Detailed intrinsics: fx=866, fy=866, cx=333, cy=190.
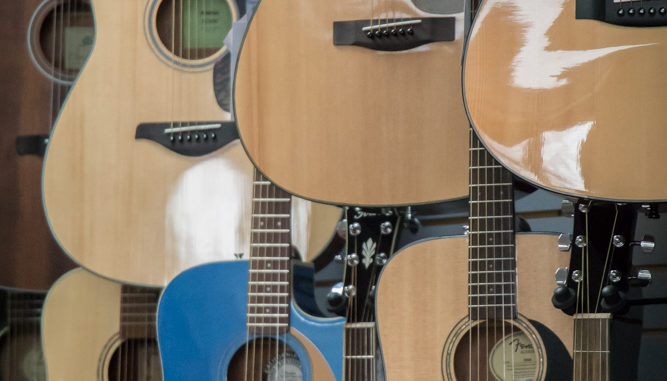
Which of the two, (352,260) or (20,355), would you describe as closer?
(352,260)

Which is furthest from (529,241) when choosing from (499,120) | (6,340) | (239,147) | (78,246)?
(6,340)

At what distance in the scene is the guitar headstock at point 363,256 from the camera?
5.75 ft

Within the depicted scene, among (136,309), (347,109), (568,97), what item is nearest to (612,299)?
(568,97)

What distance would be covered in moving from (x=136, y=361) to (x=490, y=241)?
3.28 feet

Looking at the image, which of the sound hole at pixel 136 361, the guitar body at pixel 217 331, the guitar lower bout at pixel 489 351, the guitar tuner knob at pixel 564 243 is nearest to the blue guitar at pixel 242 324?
the guitar body at pixel 217 331

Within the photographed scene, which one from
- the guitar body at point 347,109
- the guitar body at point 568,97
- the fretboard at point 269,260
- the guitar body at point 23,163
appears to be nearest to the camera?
the guitar body at point 568,97

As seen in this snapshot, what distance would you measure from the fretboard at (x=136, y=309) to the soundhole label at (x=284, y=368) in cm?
45

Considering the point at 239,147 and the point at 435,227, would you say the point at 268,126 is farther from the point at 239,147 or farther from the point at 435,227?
the point at 435,227

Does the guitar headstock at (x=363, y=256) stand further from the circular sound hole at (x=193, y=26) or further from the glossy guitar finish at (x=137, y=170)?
the circular sound hole at (x=193, y=26)

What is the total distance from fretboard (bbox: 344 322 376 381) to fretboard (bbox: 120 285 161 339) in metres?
0.61

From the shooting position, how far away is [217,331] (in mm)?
1793

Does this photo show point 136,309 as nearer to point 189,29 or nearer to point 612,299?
point 189,29

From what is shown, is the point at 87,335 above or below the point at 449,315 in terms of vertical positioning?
below

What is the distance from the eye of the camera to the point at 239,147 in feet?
6.62
